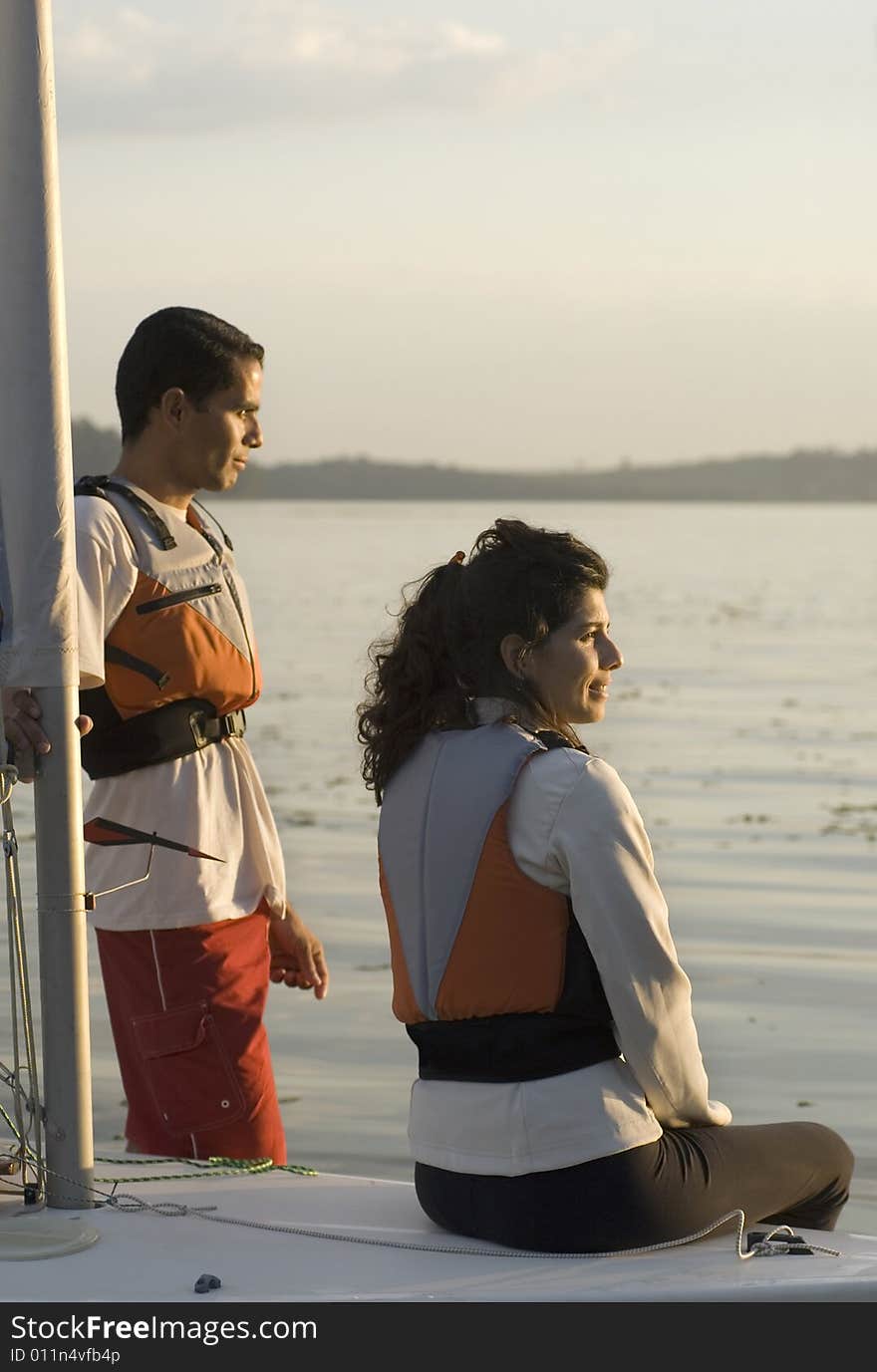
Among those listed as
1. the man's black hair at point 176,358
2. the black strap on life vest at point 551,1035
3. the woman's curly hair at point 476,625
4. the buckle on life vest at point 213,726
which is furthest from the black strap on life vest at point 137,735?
the black strap on life vest at point 551,1035

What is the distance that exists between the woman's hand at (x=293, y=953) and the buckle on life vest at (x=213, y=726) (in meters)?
0.39

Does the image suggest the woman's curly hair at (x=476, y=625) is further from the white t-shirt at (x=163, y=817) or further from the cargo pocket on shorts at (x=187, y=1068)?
the cargo pocket on shorts at (x=187, y=1068)

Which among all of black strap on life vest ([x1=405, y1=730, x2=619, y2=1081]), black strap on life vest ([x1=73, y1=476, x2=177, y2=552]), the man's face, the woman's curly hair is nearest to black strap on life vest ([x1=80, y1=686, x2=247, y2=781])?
black strap on life vest ([x1=73, y1=476, x2=177, y2=552])

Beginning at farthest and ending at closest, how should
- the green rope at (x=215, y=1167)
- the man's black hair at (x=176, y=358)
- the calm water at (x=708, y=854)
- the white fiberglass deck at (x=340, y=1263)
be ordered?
the calm water at (x=708, y=854) → the man's black hair at (x=176, y=358) → the green rope at (x=215, y=1167) → the white fiberglass deck at (x=340, y=1263)

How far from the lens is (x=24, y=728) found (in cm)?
356

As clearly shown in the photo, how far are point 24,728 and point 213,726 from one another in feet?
2.17

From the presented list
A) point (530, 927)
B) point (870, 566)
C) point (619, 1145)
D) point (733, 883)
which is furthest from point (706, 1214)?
point (870, 566)

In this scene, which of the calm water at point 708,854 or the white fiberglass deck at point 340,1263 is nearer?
the white fiberglass deck at point 340,1263

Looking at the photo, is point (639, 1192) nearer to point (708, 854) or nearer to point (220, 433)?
point (220, 433)

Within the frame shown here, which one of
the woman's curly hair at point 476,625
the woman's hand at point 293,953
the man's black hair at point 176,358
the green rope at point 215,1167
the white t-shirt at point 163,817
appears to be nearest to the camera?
the woman's curly hair at point 476,625

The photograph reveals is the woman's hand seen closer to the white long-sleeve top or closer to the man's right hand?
the man's right hand

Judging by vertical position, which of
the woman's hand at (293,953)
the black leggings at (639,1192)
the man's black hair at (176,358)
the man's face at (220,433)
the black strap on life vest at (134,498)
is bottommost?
the black leggings at (639,1192)

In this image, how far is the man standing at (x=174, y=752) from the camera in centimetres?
407
